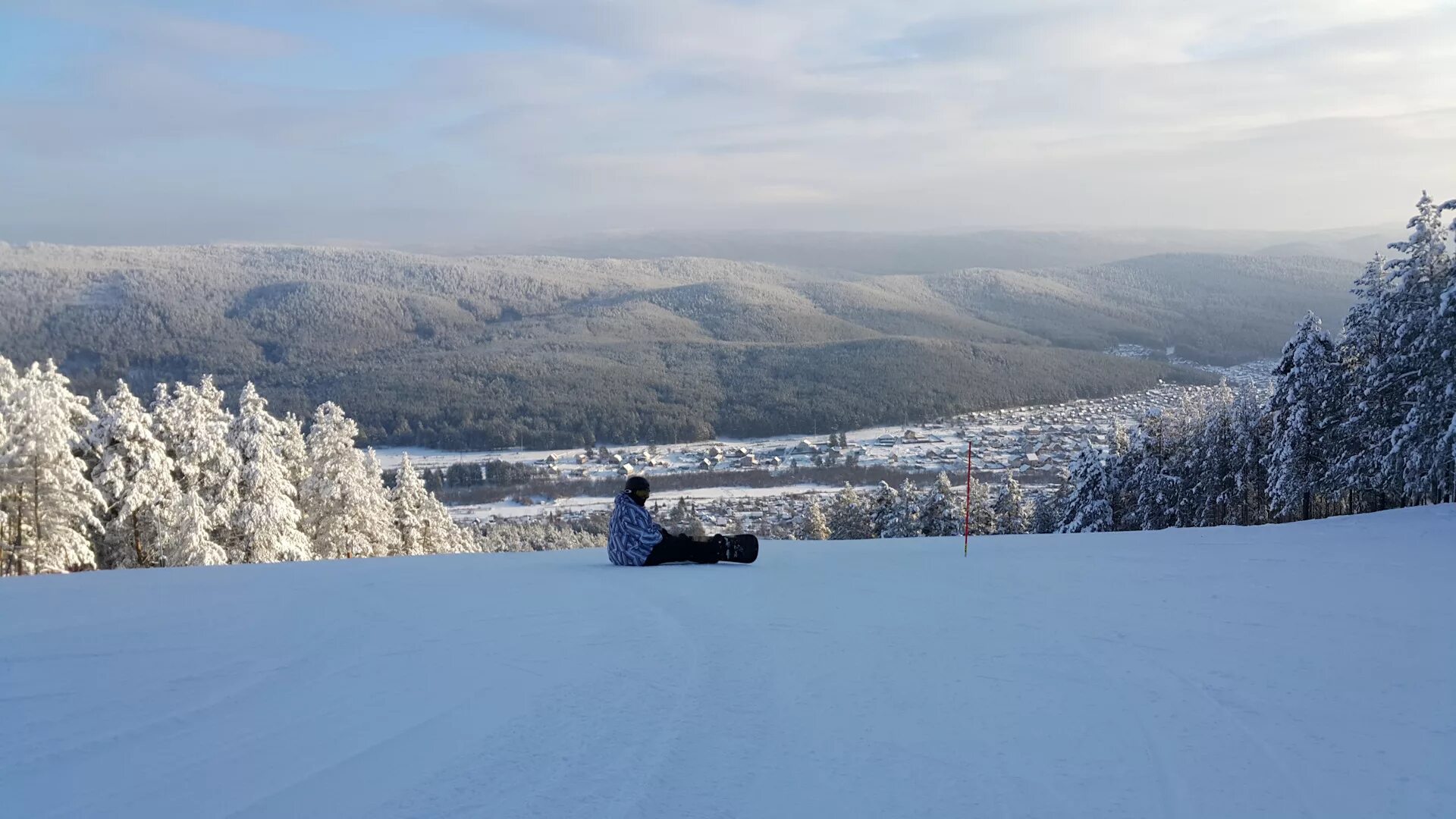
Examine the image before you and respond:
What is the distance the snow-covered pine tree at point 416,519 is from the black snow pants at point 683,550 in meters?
23.9

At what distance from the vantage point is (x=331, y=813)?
342 centimetres

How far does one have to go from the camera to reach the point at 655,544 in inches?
390

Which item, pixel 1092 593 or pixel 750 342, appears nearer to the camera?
pixel 1092 593

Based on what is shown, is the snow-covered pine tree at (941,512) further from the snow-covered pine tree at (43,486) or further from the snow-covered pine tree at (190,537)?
the snow-covered pine tree at (43,486)

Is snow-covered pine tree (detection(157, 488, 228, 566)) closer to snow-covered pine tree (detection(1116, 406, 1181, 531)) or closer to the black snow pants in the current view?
the black snow pants

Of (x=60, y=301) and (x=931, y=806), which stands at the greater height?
(x=60, y=301)

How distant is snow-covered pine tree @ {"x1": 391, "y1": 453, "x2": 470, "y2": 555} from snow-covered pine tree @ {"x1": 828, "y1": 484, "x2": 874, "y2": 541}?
17.6 m

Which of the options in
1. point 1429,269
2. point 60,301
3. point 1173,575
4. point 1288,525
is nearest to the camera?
point 1173,575

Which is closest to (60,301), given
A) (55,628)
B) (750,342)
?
(750,342)

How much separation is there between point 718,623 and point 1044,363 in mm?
139077

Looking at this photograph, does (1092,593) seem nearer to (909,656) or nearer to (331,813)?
(909,656)

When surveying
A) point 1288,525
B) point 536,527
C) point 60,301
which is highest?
point 60,301

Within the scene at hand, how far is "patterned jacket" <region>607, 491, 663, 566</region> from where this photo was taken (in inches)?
390

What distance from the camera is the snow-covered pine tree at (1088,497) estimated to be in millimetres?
33156
